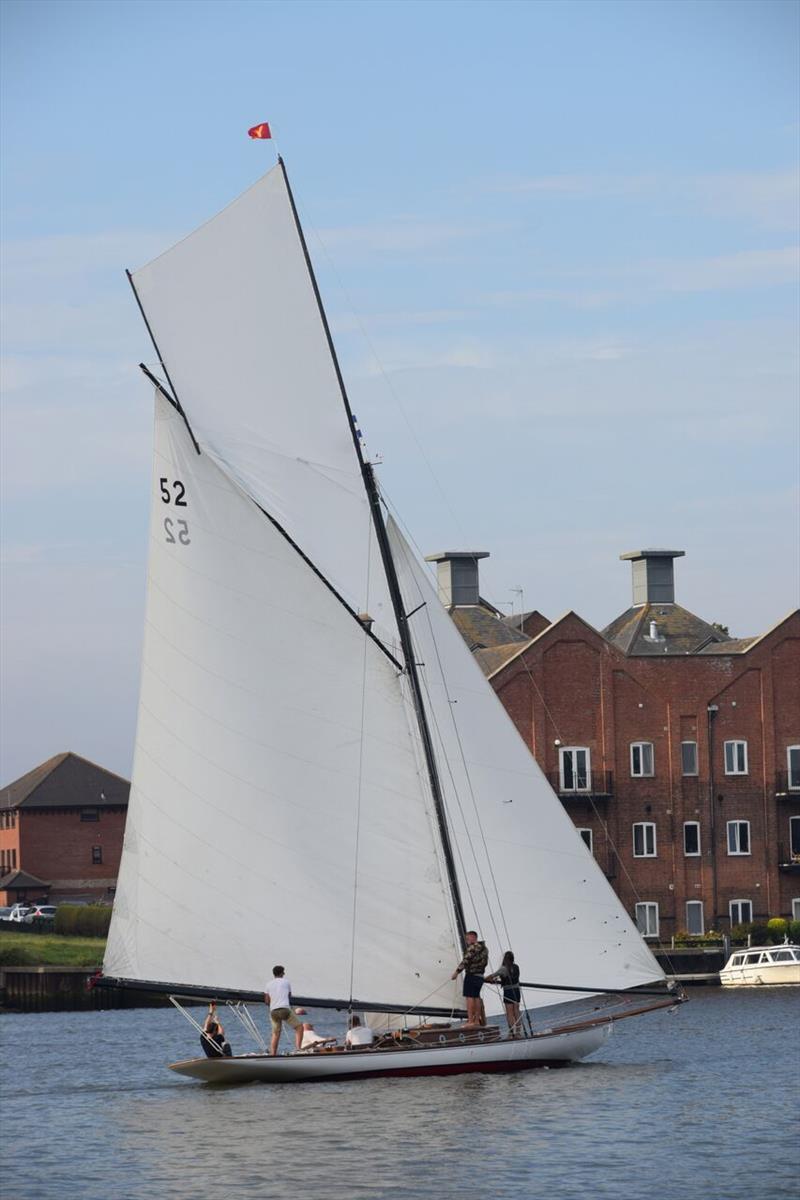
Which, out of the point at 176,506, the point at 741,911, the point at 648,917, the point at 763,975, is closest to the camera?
the point at 176,506

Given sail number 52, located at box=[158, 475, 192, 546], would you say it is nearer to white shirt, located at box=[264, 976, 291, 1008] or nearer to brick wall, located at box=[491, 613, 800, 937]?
white shirt, located at box=[264, 976, 291, 1008]

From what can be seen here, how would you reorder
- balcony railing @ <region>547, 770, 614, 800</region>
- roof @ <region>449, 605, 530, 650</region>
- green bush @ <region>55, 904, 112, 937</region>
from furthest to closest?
roof @ <region>449, 605, 530, 650</region> → green bush @ <region>55, 904, 112, 937</region> → balcony railing @ <region>547, 770, 614, 800</region>

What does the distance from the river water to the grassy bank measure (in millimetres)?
36630

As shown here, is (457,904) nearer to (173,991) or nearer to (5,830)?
(173,991)

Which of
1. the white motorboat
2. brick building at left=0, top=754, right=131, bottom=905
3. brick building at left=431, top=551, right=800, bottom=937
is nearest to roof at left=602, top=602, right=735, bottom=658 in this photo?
brick building at left=431, top=551, right=800, bottom=937

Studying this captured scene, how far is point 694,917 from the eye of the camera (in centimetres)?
9056

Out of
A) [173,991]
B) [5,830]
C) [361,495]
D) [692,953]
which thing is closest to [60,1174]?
[173,991]

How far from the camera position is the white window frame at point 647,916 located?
89312 millimetres

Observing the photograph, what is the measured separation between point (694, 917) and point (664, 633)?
13594mm

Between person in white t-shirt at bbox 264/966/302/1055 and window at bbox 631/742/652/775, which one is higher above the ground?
window at bbox 631/742/652/775

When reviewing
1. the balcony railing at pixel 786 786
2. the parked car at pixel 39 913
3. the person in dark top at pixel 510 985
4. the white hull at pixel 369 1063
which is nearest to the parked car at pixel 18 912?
the parked car at pixel 39 913

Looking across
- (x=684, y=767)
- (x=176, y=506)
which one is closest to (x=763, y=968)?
(x=684, y=767)

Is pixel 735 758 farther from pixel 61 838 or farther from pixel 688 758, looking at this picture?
pixel 61 838

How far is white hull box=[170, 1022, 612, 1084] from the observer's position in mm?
37031
